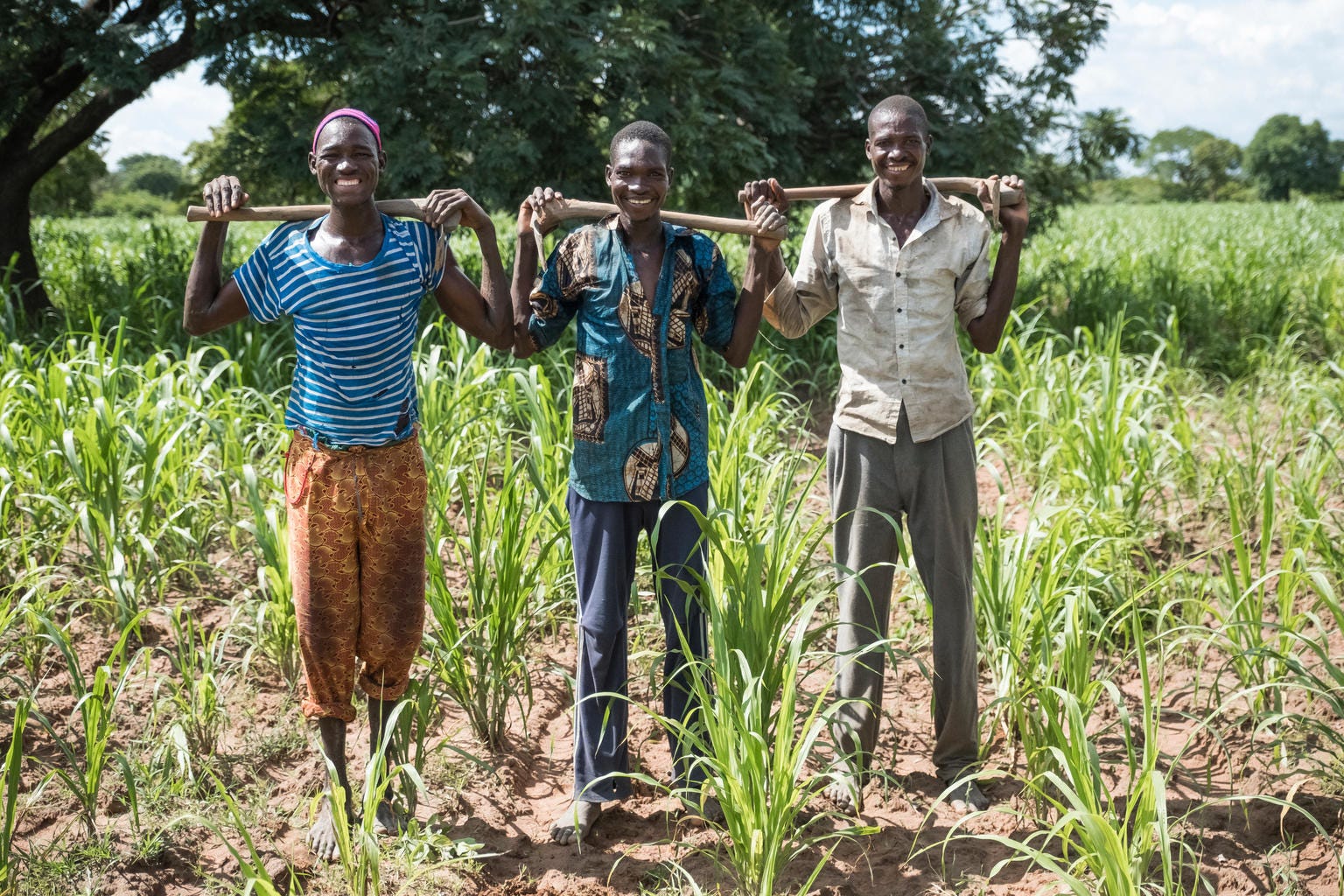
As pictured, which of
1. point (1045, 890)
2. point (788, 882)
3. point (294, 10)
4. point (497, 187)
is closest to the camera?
point (1045, 890)

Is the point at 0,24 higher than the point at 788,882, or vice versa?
the point at 0,24

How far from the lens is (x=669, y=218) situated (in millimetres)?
2576

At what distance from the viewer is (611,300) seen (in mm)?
2459

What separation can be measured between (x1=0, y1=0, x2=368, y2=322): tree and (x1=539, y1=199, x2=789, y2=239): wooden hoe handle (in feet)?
13.7

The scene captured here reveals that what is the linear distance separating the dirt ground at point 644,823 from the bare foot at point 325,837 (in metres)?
0.04

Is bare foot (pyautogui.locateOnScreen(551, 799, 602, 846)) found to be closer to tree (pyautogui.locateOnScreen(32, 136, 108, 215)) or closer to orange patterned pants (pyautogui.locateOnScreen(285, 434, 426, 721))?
orange patterned pants (pyautogui.locateOnScreen(285, 434, 426, 721))

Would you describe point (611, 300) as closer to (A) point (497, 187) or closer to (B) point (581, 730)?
(B) point (581, 730)

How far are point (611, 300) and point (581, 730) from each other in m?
0.97

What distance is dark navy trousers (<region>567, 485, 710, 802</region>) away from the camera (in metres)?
2.51

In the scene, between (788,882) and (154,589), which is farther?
(154,589)

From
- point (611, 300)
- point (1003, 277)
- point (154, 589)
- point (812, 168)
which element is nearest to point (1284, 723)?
point (1003, 277)

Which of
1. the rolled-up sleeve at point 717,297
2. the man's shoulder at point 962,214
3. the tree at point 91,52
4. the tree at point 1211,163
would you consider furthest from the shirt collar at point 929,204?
the tree at point 1211,163

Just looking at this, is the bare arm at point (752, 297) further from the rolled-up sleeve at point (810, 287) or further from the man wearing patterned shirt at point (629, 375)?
the rolled-up sleeve at point (810, 287)

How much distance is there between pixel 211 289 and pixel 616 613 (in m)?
1.10
